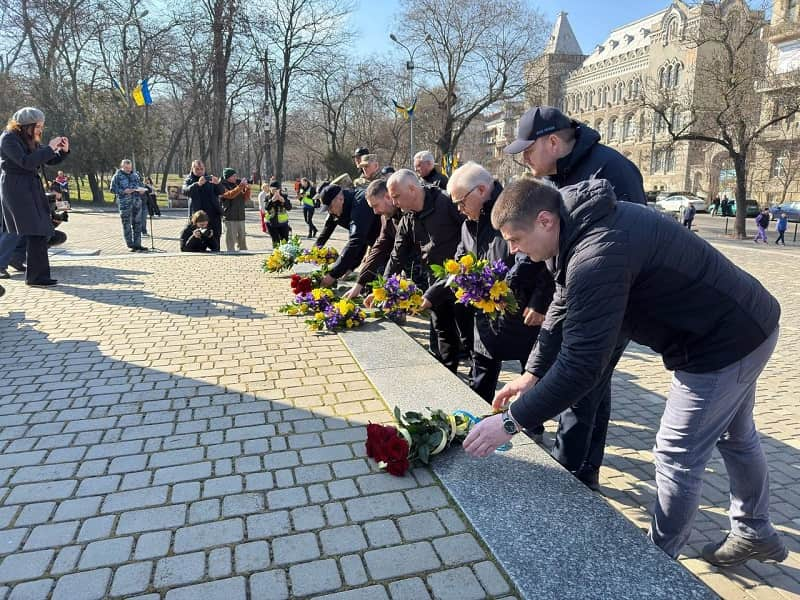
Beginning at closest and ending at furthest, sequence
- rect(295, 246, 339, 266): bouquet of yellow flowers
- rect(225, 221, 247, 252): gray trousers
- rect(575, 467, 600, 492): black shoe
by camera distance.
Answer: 1. rect(575, 467, 600, 492): black shoe
2. rect(295, 246, 339, 266): bouquet of yellow flowers
3. rect(225, 221, 247, 252): gray trousers

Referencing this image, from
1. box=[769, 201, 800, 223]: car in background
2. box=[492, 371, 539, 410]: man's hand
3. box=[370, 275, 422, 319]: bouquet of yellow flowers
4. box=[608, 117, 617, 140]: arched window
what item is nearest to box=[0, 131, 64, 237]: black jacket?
box=[370, 275, 422, 319]: bouquet of yellow flowers

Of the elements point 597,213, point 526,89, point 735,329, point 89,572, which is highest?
point 526,89

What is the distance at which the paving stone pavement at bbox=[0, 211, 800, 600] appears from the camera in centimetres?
235

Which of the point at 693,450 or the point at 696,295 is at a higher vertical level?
the point at 696,295

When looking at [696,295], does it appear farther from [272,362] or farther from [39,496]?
[272,362]

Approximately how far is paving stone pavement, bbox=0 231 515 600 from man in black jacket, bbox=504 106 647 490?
857 millimetres

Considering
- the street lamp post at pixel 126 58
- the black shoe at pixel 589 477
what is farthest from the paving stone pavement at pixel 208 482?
the street lamp post at pixel 126 58

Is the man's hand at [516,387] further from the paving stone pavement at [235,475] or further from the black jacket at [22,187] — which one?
the black jacket at [22,187]

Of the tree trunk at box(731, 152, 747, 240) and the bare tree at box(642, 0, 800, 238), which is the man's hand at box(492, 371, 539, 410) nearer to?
the bare tree at box(642, 0, 800, 238)

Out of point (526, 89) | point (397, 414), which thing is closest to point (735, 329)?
point (397, 414)

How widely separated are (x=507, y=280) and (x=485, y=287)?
149 mm

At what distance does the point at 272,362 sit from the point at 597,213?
345 cm

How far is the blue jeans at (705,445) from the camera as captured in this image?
7.90 ft

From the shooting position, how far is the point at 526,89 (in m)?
31.4
